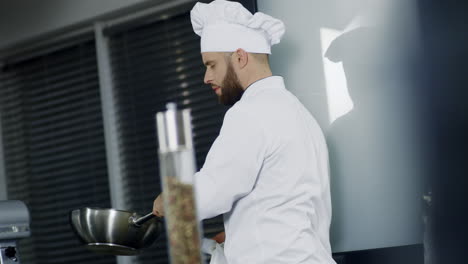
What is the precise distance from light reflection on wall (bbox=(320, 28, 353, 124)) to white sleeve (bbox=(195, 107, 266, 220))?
1.45 ft

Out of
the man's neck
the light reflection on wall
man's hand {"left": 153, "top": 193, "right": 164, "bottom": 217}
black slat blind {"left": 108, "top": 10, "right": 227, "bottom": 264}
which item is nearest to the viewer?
man's hand {"left": 153, "top": 193, "right": 164, "bottom": 217}

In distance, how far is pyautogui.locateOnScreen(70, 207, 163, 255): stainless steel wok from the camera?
1.96m

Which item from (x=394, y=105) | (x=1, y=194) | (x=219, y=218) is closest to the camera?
(x=394, y=105)

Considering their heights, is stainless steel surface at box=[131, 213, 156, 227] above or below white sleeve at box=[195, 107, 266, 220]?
below

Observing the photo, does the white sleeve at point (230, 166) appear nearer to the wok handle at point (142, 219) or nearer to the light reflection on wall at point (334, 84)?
the wok handle at point (142, 219)

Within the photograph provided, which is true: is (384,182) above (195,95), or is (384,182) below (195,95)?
below

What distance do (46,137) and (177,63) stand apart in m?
0.95

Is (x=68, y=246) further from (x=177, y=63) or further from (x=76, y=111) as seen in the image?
(x=177, y=63)

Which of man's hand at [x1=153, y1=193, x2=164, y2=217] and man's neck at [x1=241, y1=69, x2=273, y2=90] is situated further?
man's neck at [x1=241, y1=69, x2=273, y2=90]

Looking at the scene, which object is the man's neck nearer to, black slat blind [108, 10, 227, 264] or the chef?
the chef

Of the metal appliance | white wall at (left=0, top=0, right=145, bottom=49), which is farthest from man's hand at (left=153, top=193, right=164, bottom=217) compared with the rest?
white wall at (left=0, top=0, right=145, bottom=49)

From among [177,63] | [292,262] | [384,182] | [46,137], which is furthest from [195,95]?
[292,262]

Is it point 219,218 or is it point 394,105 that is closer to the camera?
point 394,105

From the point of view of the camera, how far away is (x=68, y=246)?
413cm
